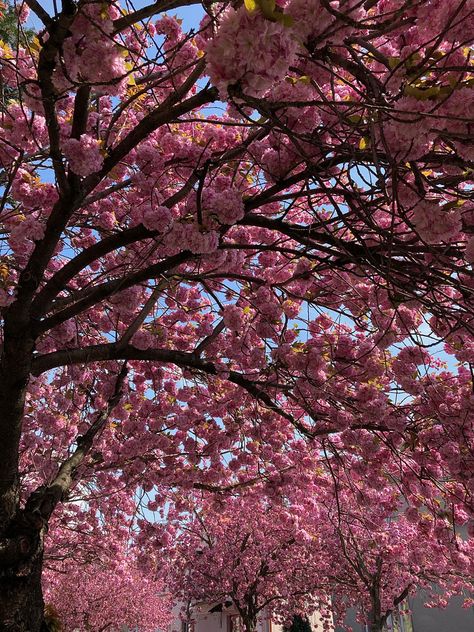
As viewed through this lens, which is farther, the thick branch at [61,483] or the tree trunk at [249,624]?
the tree trunk at [249,624]

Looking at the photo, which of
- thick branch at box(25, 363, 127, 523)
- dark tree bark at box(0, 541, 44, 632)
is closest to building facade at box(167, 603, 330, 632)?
thick branch at box(25, 363, 127, 523)

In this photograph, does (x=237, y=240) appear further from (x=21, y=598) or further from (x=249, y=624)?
(x=249, y=624)

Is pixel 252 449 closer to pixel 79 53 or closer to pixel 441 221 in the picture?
pixel 441 221

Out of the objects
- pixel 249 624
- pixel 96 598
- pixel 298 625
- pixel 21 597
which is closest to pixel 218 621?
pixel 96 598

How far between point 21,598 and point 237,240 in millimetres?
3357

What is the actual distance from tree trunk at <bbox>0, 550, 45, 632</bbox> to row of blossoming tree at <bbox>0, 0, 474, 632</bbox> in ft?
0.04

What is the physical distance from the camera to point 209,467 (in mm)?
7707

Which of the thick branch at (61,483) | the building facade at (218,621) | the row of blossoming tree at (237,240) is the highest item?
the row of blossoming tree at (237,240)

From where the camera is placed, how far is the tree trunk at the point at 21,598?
327 centimetres

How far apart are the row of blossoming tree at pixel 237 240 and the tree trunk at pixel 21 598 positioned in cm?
1

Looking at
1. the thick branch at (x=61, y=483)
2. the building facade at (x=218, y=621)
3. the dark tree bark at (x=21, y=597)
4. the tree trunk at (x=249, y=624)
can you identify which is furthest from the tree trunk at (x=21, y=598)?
the building facade at (x=218, y=621)

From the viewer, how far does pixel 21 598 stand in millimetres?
3379

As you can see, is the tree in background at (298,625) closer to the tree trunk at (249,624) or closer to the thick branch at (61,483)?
the tree trunk at (249,624)

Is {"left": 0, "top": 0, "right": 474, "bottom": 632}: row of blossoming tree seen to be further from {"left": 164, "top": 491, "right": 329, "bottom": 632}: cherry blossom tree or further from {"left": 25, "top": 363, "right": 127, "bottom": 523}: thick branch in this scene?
{"left": 164, "top": 491, "right": 329, "bottom": 632}: cherry blossom tree
